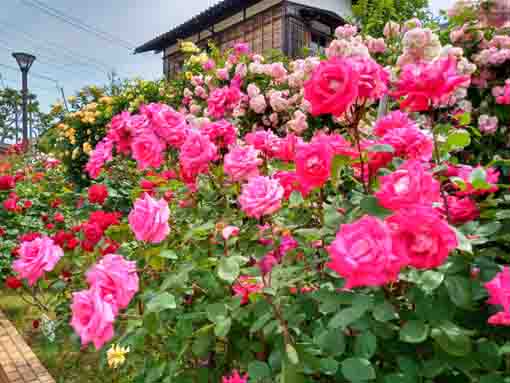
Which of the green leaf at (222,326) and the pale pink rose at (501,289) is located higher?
the pale pink rose at (501,289)

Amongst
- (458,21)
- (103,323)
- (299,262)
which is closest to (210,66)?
(458,21)

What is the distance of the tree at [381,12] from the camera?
3467 millimetres

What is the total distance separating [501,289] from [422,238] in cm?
19

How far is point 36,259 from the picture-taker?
117cm

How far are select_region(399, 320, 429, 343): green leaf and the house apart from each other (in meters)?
10.7

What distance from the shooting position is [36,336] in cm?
280

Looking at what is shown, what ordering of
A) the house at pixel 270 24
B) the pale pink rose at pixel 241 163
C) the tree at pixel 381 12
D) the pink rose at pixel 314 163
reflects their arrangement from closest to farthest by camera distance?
the pink rose at pixel 314 163
the pale pink rose at pixel 241 163
the tree at pixel 381 12
the house at pixel 270 24

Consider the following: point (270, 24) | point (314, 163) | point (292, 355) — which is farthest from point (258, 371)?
point (270, 24)

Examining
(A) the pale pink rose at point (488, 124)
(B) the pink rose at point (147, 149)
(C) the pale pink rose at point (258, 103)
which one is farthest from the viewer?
(C) the pale pink rose at point (258, 103)

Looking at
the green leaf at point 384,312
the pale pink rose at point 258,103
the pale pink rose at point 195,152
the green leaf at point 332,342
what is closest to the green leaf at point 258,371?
the green leaf at point 332,342

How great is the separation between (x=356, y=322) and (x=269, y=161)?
80 cm

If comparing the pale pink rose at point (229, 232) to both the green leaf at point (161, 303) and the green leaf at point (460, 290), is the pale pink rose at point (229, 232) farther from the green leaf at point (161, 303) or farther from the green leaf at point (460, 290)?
the green leaf at point (460, 290)

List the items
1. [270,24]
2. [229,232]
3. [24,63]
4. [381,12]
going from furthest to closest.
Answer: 1. [270,24]
2. [24,63]
3. [381,12]
4. [229,232]

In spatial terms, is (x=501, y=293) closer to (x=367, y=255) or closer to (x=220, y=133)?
(x=367, y=255)
